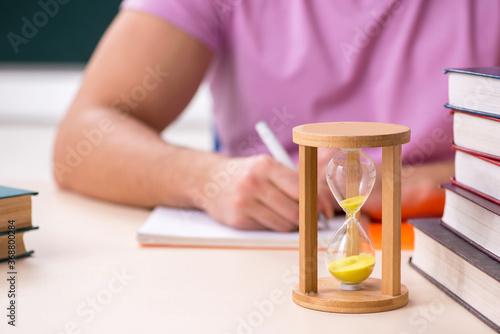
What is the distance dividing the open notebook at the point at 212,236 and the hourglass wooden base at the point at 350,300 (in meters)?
0.22

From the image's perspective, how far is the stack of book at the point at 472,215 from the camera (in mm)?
721

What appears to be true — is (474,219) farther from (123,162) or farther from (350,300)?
(123,162)

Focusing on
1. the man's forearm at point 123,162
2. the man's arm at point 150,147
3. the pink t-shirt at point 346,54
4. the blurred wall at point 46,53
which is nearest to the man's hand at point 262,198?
the man's arm at point 150,147

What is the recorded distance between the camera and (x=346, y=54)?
55.6 inches

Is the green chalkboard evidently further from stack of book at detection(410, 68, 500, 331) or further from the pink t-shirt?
stack of book at detection(410, 68, 500, 331)

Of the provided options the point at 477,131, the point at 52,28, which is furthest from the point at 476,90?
the point at 52,28

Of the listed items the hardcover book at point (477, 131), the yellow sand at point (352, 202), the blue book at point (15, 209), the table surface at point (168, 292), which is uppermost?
the hardcover book at point (477, 131)

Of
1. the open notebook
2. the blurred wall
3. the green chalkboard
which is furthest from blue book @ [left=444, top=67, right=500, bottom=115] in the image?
the green chalkboard

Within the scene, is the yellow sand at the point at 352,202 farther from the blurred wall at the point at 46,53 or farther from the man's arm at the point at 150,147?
the blurred wall at the point at 46,53

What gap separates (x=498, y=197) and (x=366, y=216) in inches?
16.3

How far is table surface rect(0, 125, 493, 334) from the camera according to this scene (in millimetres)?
703

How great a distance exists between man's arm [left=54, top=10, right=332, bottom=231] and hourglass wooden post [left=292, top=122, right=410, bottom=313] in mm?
278

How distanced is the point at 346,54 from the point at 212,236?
0.57 metres

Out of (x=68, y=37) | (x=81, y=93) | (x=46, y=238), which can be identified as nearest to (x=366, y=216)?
(x=46, y=238)
